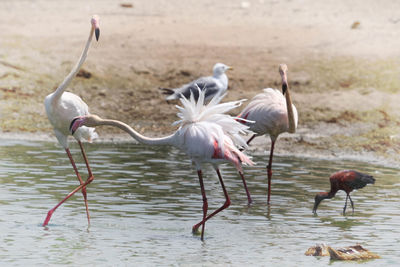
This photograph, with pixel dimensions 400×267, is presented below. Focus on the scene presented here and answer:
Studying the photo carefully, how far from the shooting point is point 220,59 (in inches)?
639

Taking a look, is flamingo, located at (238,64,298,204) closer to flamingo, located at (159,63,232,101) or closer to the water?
the water

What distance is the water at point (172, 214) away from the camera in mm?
6324

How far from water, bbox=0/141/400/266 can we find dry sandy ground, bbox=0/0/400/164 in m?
1.93

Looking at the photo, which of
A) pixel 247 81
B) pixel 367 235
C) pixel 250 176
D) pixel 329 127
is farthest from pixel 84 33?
pixel 367 235

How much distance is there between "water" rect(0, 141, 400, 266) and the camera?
249 inches

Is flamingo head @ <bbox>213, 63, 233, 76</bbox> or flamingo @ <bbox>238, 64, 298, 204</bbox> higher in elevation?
flamingo head @ <bbox>213, 63, 233, 76</bbox>

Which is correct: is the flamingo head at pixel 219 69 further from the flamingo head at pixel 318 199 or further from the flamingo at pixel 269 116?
the flamingo head at pixel 318 199

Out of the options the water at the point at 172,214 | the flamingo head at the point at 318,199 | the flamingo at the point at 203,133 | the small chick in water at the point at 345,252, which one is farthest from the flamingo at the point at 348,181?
the small chick in water at the point at 345,252

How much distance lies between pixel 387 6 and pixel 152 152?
34.4 feet

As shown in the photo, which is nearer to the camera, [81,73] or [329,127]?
[329,127]

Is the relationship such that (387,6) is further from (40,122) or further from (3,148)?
(3,148)

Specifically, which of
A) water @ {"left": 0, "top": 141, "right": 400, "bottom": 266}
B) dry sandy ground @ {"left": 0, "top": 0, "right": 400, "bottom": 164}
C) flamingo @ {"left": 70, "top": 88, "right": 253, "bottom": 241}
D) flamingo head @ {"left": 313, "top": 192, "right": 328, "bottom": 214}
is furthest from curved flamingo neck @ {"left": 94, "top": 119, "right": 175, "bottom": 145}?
dry sandy ground @ {"left": 0, "top": 0, "right": 400, "bottom": 164}

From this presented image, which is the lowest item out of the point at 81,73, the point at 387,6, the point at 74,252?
the point at 74,252

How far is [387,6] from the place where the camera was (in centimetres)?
1980
